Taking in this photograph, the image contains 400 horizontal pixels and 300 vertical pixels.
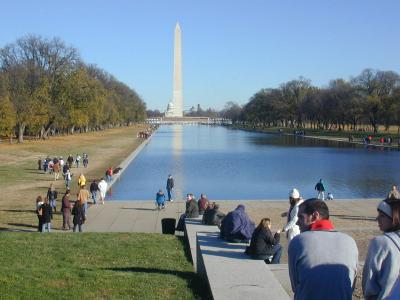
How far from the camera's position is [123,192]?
103 feet

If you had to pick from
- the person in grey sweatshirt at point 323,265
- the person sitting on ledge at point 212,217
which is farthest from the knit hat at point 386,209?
the person sitting on ledge at point 212,217

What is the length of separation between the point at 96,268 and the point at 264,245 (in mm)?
2775

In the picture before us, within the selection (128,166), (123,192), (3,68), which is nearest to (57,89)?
(3,68)

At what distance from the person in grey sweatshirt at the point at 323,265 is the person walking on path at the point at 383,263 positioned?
8.7 inches

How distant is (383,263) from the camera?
13.3 ft

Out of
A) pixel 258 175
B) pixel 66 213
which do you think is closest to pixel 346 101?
pixel 258 175

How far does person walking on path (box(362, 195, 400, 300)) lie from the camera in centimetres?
401

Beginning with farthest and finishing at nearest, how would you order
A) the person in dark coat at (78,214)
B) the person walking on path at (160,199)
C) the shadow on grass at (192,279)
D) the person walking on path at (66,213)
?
the person walking on path at (160,199)
the person walking on path at (66,213)
the person in dark coat at (78,214)
the shadow on grass at (192,279)

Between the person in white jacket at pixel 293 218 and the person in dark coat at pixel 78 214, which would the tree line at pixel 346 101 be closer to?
the person in dark coat at pixel 78 214

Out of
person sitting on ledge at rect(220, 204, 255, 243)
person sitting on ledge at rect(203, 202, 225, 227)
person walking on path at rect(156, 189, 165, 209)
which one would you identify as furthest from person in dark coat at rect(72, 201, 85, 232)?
person sitting on ledge at rect(220, 204, 255, 243)

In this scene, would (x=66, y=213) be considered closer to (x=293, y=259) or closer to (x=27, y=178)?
(x=293, y=259)

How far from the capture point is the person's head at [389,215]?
13.8ft

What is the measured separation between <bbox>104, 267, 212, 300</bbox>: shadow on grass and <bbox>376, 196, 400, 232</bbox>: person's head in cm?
311

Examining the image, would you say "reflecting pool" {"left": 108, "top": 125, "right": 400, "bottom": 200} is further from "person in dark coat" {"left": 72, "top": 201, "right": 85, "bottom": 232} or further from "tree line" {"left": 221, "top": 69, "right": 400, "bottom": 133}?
"tree line" {"left": 221, "top": 69, "right": 400, "bottom": 133}
